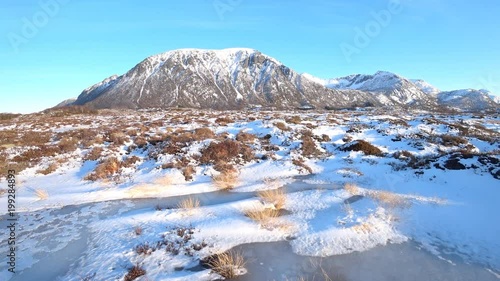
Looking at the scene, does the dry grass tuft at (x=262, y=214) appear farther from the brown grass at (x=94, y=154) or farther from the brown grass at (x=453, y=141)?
the brown grass at (x=453, y=141)

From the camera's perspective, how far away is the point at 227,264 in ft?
21.9

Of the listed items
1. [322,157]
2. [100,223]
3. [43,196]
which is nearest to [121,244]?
[100,223]

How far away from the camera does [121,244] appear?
25.6ft

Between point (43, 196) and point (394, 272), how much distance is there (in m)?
12.7

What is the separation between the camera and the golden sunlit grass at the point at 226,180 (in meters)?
13.2

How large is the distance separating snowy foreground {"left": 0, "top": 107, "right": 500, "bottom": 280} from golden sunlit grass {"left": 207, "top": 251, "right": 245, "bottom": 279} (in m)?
0.21

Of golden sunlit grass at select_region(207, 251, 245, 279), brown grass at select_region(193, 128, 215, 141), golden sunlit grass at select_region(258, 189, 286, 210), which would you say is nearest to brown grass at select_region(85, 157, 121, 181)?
brown grass at select_region(193, 128, 215, 141)

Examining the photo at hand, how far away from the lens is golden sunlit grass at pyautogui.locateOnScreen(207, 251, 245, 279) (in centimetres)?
655

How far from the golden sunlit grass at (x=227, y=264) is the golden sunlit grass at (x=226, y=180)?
6024 millimetres

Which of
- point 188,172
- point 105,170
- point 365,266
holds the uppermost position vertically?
point 105,170

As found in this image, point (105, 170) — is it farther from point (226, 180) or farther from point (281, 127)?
point (281, 127)

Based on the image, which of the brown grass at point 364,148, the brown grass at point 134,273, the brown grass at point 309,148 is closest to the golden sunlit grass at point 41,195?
the brown grass at point 134,273

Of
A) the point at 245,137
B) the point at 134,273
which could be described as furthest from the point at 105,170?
the point at 245,137

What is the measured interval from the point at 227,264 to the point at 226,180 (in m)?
6.94
